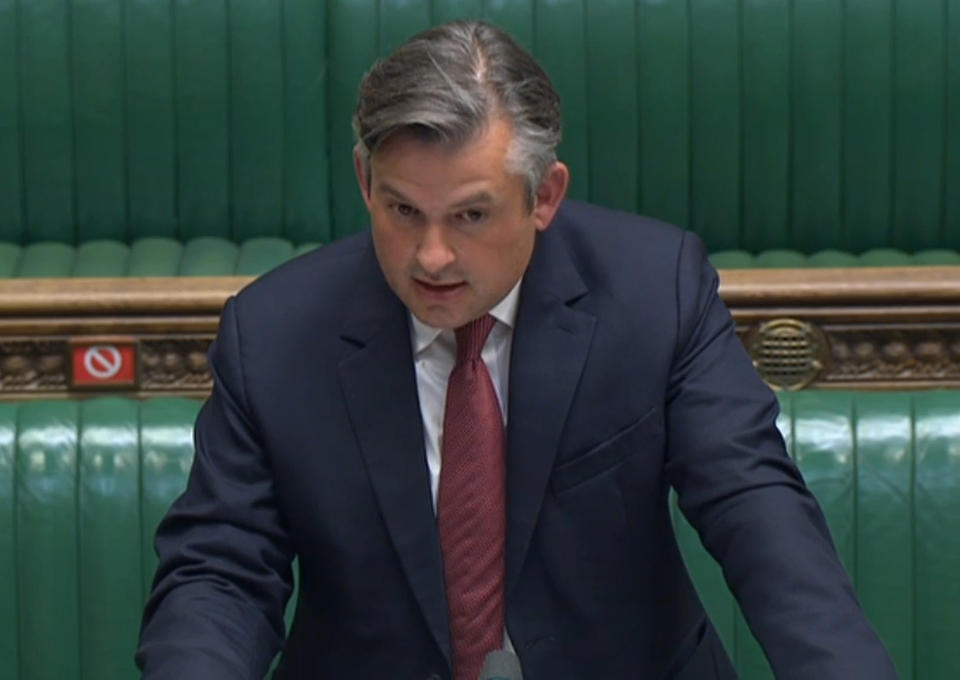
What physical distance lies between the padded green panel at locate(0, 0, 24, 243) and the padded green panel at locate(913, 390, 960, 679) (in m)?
1.23

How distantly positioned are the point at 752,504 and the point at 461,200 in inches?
9.8

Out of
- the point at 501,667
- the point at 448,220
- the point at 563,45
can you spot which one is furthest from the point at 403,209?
the point at 563,45

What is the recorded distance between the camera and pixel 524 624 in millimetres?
1324

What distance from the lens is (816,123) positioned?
2.56m

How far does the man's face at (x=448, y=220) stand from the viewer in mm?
1127

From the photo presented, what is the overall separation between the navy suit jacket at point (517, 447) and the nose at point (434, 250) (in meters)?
0.17

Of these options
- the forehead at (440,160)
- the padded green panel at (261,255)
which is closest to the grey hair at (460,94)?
the forehead at (440,160)

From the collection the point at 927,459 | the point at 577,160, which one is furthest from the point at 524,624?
the point at 577,160

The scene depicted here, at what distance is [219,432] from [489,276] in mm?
223

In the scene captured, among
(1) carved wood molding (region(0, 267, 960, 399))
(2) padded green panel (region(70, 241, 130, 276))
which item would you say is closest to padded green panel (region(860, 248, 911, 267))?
(1) carved wood molding (region(0, 267, 960, 399))

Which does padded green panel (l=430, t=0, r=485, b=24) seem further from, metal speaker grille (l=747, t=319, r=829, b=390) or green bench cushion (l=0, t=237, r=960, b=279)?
metal speaker grille (l=747, t=319, r=829, b=390)

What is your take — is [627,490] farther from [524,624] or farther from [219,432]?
[219,432]

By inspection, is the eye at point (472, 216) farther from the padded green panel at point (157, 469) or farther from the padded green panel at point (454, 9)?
the padded green panel at point (454, 9)

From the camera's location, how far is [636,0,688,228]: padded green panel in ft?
8.28
